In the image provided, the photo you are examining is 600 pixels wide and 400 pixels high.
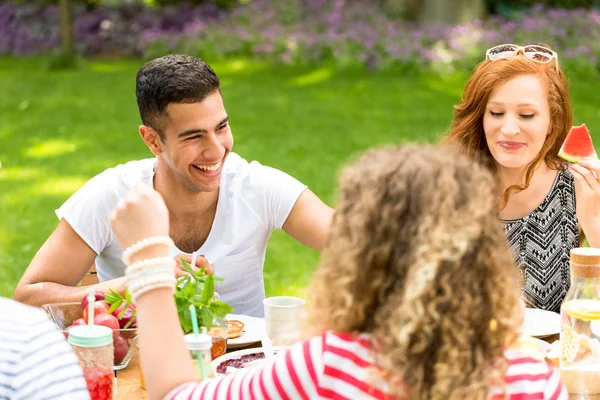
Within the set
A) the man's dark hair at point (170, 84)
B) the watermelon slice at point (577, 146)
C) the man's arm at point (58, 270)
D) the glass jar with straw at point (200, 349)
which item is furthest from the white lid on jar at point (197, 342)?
the watermelon slice at point (577, 146)

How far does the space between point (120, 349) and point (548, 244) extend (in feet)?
6.37

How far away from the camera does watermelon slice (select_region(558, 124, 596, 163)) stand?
3.69 meters

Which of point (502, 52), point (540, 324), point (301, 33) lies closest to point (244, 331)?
point (540, 324)

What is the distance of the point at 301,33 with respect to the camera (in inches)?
579

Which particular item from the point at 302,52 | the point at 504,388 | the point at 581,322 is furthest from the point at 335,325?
the point at 302,52

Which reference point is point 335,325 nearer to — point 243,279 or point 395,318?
point 395,318

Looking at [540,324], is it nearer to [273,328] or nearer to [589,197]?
[589,197]

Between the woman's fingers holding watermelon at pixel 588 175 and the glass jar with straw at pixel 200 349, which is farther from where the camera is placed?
the woman's fingers holding watermelon at pixel 588 175

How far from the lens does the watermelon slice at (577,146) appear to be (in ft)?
12.1

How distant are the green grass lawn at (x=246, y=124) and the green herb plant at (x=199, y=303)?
3908mm

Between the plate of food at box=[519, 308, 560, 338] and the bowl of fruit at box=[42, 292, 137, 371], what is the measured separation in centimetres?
126

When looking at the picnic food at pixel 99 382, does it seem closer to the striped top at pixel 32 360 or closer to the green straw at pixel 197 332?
the green straw at pixel 197 332

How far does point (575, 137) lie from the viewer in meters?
3.71

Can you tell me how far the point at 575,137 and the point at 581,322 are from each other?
3.31 ft
